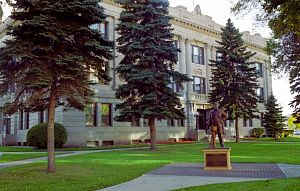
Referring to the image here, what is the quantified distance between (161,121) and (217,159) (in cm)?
2631

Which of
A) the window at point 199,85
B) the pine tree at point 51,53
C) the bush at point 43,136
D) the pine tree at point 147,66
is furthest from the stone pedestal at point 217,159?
the window at point 199,85

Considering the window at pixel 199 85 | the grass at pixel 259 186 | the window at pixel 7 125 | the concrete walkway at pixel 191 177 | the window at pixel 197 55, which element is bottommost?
the concrete walkway at pixel 191 177

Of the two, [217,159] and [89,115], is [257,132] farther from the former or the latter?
[217,159]

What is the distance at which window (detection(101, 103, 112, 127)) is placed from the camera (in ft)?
117

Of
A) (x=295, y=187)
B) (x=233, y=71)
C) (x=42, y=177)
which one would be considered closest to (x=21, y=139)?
(x=233, y=71)

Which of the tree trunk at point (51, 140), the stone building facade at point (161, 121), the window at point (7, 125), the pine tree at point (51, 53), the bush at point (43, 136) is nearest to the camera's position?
the pine tree at point (51, 53)

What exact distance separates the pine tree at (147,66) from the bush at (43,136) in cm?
608

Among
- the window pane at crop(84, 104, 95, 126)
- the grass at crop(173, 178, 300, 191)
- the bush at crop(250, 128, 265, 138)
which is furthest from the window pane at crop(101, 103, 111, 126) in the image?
the bush at crop(250, 128, 265, 138)

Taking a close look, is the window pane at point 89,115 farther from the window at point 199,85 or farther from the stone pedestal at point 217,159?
A: the stone pedestal at point 217,159

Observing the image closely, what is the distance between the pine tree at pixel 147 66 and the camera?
26.0m

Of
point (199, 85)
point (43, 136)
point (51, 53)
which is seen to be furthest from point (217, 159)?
point (199, 85)

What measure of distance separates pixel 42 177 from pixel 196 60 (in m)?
37.9

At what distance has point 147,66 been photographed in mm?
26891

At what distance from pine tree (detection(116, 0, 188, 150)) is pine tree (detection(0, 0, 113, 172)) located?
36.9 ft
